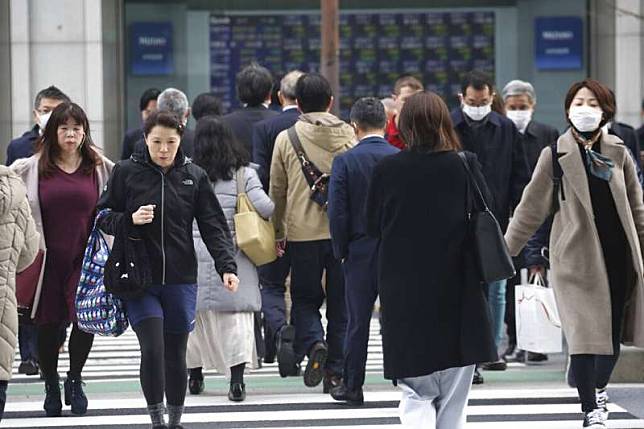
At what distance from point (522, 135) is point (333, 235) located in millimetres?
2681

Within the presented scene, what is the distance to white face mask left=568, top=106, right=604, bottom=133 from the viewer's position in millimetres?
8266

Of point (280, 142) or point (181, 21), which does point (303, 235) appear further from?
point (181, 21)

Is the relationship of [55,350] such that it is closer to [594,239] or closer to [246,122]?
[246,122]

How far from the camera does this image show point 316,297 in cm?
1005

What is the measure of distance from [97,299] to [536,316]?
3.47 metres

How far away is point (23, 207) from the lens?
27.9 ft

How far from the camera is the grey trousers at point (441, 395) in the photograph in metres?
7.04

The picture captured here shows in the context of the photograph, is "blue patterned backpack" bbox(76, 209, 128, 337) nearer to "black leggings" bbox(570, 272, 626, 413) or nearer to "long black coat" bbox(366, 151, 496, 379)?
"long black coat" bbox(366, 151, 496, 379)

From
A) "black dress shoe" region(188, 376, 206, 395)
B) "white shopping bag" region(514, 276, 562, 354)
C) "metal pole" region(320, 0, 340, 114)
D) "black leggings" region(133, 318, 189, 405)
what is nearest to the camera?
"black leggings" region(133, 318, 189, 405)

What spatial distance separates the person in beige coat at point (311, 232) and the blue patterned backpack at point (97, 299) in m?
1.93

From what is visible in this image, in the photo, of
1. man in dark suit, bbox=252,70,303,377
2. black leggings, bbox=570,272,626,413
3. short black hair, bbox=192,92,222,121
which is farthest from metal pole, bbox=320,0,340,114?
black leggings, bbox=570,272,626,413

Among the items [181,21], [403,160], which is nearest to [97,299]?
[403,160]

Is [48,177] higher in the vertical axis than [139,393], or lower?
higher

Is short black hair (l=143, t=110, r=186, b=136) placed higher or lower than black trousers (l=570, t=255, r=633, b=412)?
higher
